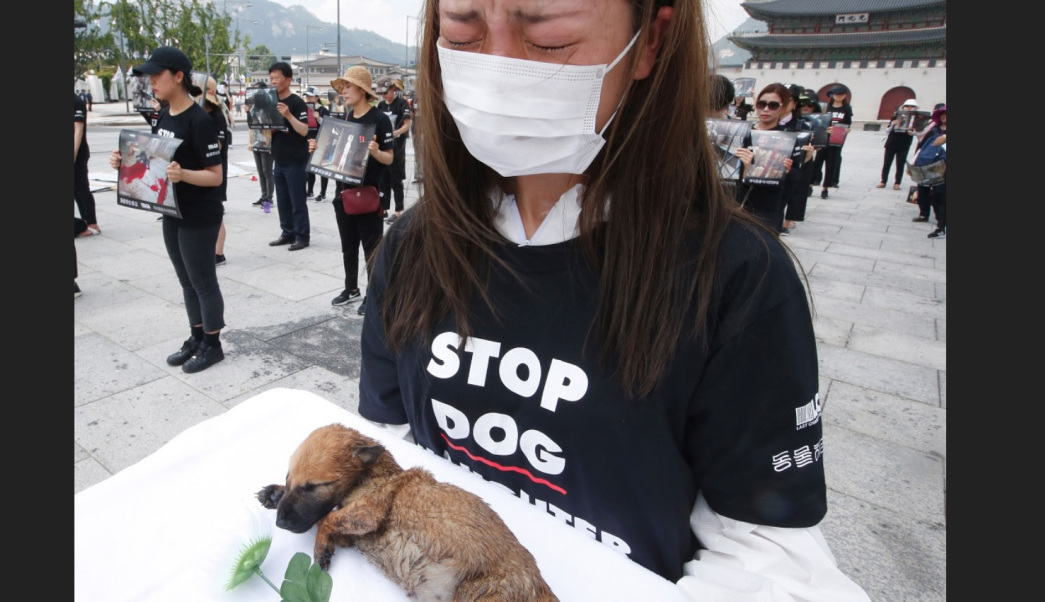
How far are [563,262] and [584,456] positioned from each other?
337 mm

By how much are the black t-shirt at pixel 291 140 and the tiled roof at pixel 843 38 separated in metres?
35.1

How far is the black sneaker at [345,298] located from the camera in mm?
4984

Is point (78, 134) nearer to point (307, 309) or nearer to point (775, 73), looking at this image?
point (307, 309)

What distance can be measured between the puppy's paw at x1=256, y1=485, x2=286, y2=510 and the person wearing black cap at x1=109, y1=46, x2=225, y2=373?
3.08 meters

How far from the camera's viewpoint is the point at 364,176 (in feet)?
15.6

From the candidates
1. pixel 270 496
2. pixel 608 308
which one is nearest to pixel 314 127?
pixel 270 496

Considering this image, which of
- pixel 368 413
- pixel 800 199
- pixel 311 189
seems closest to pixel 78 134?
pixel 311 189

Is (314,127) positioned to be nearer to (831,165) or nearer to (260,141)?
(260,141)

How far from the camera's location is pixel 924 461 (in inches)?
117

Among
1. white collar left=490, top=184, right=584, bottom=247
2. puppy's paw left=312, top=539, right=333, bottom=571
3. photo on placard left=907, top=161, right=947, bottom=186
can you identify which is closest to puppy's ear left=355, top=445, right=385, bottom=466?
puppy's paw left=312, top=539, right=333, bottom=571

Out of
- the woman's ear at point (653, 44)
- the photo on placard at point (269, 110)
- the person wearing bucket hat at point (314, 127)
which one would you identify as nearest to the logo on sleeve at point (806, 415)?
the woman's ear at point (653, 44)

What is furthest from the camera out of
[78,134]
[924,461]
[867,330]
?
[78,134]

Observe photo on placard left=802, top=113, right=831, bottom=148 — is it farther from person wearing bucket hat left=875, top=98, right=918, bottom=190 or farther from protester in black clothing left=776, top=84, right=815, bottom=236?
person wearing bucket hat left=875, top=98, right=918, bottom=190

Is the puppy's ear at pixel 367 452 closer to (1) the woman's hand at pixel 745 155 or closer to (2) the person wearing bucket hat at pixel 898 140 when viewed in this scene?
(1) the woman's hand at pixel 745 155
